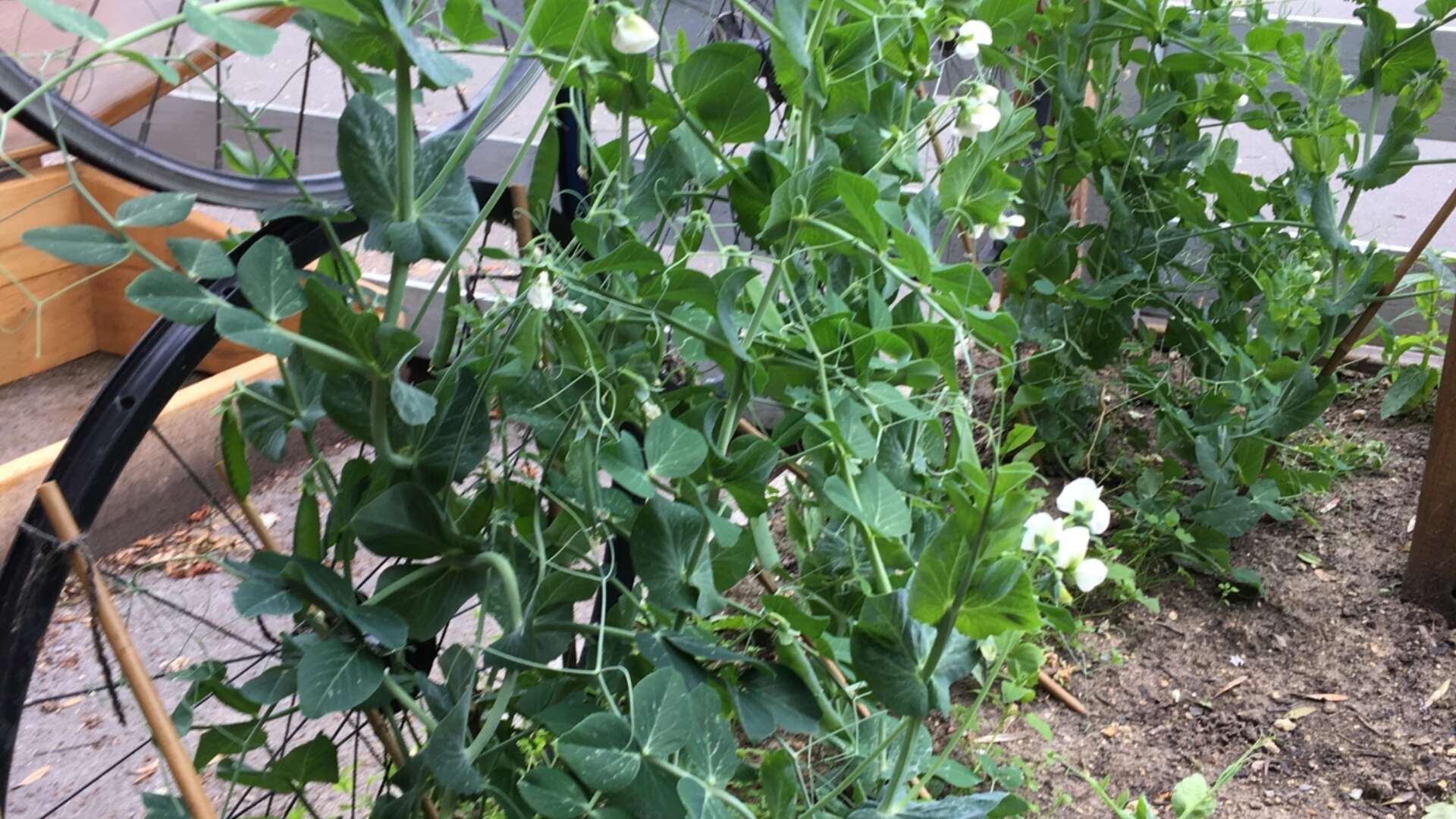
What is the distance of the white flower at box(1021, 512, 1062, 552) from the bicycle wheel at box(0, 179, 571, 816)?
0.50 m

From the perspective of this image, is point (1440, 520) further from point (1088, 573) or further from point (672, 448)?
point (672, 448)

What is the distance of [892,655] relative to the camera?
0.62 meters

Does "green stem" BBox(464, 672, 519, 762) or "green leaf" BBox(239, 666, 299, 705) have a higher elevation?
"green leaf" BBox(239, 666, 299, 705)

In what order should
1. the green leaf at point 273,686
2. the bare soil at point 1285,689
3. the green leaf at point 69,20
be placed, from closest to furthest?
1. the green leaf at point 69,20
2. the green leaf at point 273,686
3. the bare soil at point 1285,689

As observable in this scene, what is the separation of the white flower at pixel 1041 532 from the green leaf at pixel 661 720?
0.21m

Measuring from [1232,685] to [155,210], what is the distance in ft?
4.22

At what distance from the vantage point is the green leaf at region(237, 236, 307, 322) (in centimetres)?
59

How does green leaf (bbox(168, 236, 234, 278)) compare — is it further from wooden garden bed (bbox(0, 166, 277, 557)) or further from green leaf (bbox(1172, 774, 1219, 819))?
wooden garden bed (bbox(0, 166, 277, 557))

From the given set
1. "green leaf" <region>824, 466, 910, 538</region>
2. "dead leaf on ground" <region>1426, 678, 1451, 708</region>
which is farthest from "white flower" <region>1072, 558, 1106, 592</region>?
"dead leaf on ground" <region>1426, 678, 1451, 708</region>

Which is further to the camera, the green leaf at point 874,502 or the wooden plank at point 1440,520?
the wooden plank at point 1440,520

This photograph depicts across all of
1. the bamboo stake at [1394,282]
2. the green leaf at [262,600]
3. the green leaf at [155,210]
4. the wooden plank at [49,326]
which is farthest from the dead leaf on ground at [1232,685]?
the wooden plank at [49,326]

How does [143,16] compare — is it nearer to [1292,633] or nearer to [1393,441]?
[1292,633]

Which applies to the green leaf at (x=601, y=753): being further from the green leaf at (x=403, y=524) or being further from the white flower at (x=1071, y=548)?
the white flower at (x=1071, y=548)

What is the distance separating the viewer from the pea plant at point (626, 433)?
59 cm
